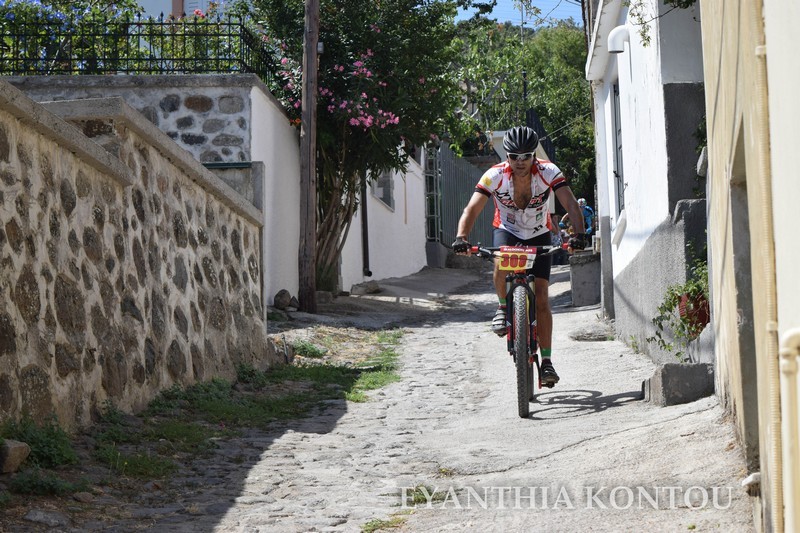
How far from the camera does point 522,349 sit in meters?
6.05

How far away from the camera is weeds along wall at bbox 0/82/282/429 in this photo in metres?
4.65

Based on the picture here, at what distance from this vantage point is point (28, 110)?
472 centimetres

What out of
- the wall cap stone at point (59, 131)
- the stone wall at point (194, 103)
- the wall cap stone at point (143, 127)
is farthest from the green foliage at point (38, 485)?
the stone wall at point (194, 103)

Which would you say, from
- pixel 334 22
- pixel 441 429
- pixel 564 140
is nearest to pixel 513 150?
pixel 441 429

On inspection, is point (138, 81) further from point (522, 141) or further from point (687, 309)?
point (687, 309)

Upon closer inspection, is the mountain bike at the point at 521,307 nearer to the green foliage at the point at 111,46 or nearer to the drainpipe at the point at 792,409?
the drainpipe at the point at 792,409

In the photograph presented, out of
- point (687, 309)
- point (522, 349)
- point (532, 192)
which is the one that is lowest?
point (522, 349)

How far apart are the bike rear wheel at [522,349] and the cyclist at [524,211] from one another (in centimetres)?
22

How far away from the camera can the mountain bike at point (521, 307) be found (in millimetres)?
6043

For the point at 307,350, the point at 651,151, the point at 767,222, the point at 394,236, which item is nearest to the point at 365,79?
the point at 307,350

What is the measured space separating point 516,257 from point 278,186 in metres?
8.52

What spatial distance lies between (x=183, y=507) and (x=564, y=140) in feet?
111

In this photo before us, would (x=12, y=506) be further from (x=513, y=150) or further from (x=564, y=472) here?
(x=513, y=150)

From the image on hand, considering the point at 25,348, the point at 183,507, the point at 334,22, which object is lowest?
the point at 183,507
